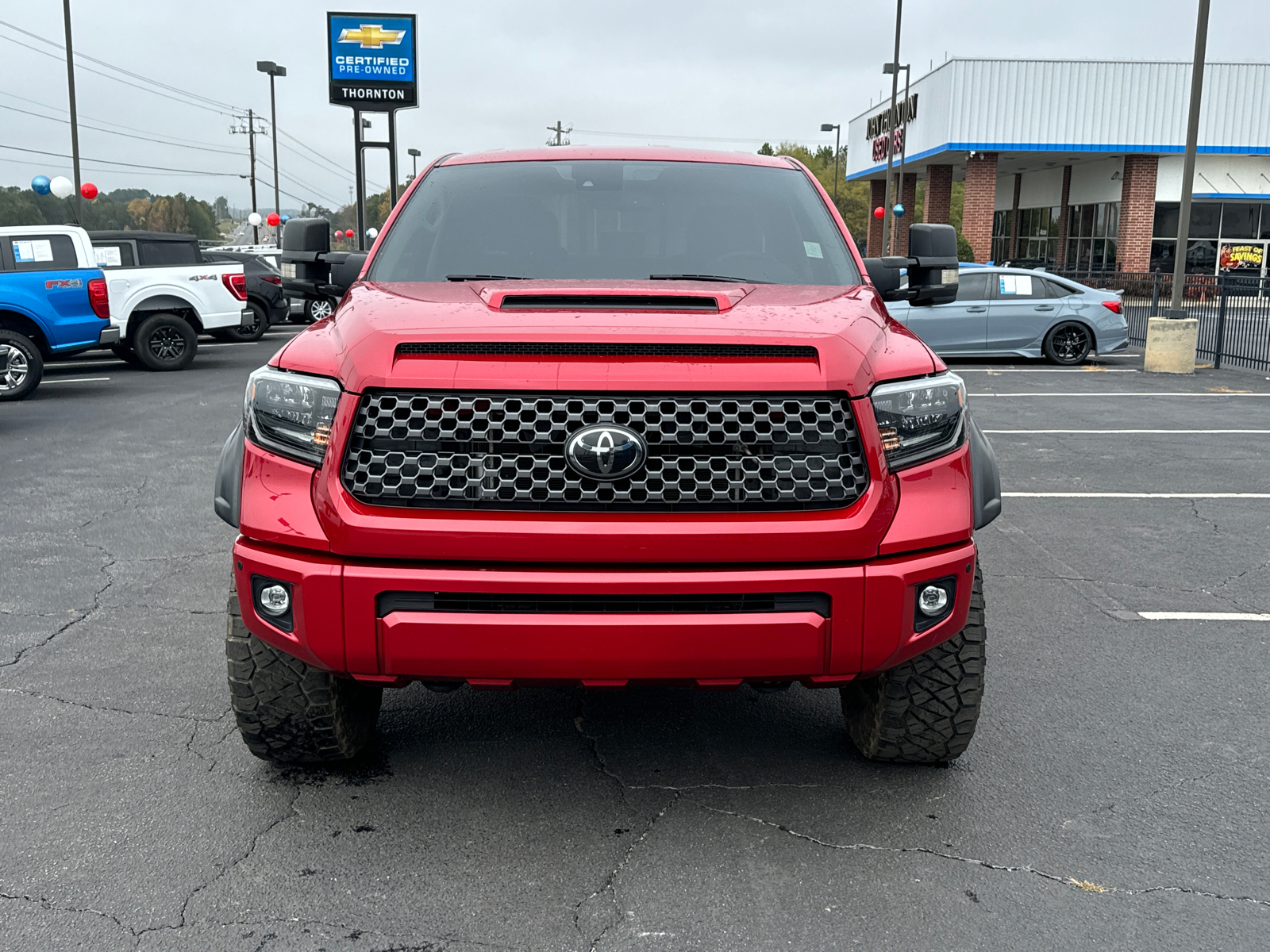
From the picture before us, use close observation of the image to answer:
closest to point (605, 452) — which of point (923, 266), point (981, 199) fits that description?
point (923, 266)

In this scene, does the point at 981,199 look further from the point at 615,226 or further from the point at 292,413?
the point at 292,413

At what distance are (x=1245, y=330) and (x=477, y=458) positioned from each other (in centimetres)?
1759

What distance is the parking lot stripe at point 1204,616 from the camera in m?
5.37

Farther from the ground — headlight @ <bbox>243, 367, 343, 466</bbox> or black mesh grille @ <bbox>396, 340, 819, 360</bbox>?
black mesh grille @ <bbox>396, 340, 819, 360</bbox>

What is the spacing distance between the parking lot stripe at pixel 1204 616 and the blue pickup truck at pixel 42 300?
12.6m

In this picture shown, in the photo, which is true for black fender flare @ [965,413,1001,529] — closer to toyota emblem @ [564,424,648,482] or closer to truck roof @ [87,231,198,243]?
toyota emblem @ [564,424,648,482]

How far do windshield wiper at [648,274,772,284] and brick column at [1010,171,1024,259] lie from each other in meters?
45.9

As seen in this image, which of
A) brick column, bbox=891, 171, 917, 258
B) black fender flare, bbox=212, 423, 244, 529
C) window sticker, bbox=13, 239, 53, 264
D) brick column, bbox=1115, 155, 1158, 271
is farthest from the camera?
→ brick column, bbox=891, 171, 917, 258

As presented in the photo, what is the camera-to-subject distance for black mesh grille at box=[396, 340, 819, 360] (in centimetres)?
298

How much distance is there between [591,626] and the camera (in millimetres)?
2898

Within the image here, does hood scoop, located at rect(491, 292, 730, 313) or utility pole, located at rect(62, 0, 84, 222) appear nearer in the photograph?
hood scoop, located at rect(491, 292, 730, 313)

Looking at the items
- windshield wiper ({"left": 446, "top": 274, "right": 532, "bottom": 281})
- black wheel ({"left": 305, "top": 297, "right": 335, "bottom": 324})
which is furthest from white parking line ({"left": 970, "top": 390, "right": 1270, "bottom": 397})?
black wheel ({"left": 305, "top": 297, "right": 335, "bottom": 324})

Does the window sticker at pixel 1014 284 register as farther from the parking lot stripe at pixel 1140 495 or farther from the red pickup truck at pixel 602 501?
the red pickup truck at pixel 602 501

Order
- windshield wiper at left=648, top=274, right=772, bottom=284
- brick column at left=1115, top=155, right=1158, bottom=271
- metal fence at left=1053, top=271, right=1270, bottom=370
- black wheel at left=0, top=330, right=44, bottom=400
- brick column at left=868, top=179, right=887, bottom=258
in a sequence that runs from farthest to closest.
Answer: brick column at left=868, top=179, right=887, bottom=258 → brick column at left=1115, top=155, right=1158, bottom=271 → metal fence at left=1053, top=271, right=1270, bottom=370 → black wheel at left=0, top=330, right=44, bottom=400 → windshield wiper at left=648, top=274, right=772, bottom=284
